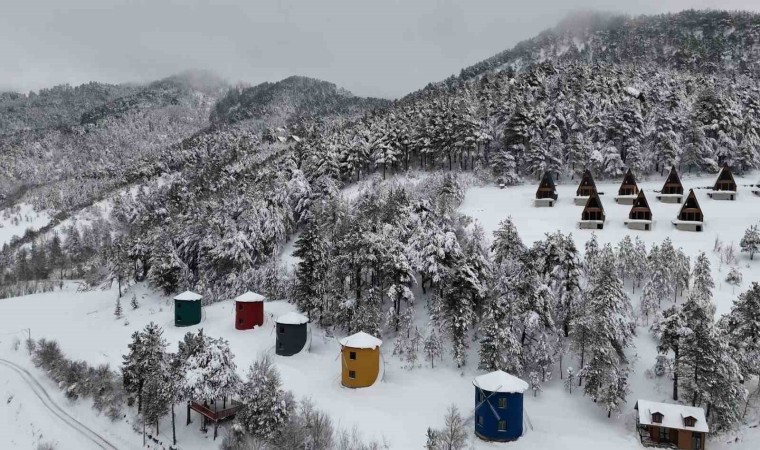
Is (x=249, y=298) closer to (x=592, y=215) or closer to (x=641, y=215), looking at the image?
(x=592, y=215)


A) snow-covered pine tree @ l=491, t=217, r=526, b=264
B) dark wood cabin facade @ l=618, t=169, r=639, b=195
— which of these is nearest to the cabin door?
snow-covered pine tree @ l=491, t=217, r=526, b=264

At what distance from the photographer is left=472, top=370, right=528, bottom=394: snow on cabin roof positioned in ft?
107

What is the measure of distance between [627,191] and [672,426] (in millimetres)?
41749

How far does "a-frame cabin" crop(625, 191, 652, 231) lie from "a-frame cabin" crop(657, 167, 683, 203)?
36.0ft

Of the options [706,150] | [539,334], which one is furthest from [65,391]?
[706,150]

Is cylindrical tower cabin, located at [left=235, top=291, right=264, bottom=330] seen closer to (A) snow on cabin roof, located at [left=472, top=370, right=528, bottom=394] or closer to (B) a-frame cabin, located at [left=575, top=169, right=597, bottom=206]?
(A) snow on cabin roof, located at [left=472, top=370, right=528, bottom=394]

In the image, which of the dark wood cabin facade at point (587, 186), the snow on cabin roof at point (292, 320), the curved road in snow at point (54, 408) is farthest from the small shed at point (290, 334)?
the dark wood cabin facade at point (587, 186)

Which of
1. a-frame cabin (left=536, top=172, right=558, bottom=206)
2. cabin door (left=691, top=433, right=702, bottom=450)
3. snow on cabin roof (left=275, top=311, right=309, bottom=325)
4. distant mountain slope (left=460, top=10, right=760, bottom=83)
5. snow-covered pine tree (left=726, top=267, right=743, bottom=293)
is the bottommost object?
cabin door (left=691, top=433, right=702, bottom=450)

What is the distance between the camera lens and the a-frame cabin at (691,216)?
5478 cm

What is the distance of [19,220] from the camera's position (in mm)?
169750

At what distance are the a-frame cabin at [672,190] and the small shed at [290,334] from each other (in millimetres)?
49023

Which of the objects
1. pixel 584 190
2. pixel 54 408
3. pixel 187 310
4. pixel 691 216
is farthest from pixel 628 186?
pixel 54 408

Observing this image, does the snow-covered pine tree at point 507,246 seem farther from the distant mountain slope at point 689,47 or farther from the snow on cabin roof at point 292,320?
the distant mountain slope at point 689,47

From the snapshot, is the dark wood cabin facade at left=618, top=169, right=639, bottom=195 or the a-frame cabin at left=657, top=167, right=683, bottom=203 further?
the dark wood cabin facade at left=618, top=169, right=639, bottom=195
